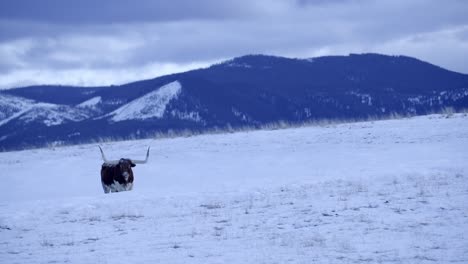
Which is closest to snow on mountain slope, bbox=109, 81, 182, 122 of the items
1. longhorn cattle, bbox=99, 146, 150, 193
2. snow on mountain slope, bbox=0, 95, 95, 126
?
snow on mountain slope, bbox=0, 95, 95, 126

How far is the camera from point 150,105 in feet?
346

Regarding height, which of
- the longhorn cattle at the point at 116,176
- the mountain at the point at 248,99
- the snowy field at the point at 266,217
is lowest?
the snowy field at the point at 266,217

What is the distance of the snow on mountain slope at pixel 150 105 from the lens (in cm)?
10206

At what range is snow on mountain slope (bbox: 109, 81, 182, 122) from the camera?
102m

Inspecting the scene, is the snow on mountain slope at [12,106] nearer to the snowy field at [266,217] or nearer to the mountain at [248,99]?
the mountain at [248,99]

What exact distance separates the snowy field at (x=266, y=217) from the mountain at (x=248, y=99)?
57.5 meters

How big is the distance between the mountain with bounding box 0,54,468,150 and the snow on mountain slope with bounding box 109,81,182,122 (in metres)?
0.20

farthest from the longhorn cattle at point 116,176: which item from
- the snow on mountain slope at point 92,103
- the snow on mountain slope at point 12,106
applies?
the snow on mountain slope at point 92,103

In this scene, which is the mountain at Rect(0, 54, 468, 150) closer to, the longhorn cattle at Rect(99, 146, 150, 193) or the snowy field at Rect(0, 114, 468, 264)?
the snowy field at Rect(0, 114, 468, 264)

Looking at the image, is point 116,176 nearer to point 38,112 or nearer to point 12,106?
point 38,112

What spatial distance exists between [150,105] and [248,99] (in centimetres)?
1636

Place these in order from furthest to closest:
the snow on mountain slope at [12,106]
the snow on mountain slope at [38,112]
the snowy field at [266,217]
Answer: the snow on mountain slope at [12,106] < the snow on mountain slope at [38,112] < the snowy field at [266,217]

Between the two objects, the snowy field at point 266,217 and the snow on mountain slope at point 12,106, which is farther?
the snow on mountain slope at point 12,106

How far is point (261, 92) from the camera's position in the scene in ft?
351
